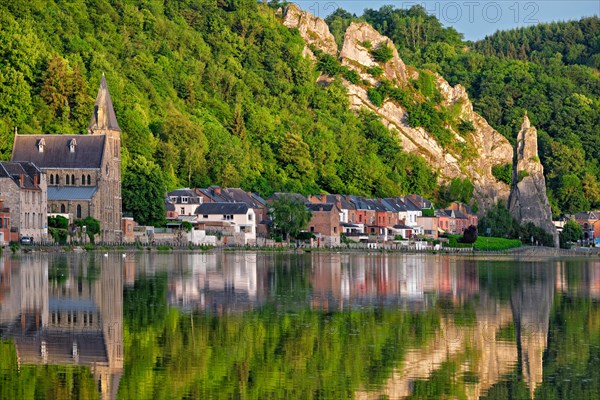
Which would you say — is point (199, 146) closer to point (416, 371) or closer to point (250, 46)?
point (250, 46)

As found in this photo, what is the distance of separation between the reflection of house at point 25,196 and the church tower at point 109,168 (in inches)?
Answer: 322

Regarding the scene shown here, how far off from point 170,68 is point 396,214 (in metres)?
34.6

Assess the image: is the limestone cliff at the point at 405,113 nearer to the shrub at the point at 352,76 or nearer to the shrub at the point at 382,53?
the shrub at the point at 382,53

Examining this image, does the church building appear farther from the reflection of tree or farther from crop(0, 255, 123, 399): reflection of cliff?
the reflection of tree

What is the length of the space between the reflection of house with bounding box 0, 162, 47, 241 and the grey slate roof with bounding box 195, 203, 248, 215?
25368mm

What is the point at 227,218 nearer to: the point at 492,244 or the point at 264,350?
the point at 492,244

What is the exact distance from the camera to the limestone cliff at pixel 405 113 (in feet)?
584

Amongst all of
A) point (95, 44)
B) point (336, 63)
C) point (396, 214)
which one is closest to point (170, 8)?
point (336, 63)

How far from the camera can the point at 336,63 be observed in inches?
7234

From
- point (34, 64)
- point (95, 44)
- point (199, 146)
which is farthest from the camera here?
point (95, 44)

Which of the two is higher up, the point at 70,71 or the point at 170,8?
the point at 170,8

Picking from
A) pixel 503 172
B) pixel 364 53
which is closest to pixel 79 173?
pixel 364 53

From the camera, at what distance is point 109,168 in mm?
100688

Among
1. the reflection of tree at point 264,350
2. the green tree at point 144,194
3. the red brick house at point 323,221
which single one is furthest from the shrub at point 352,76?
the reflection of tree at point 264,350
